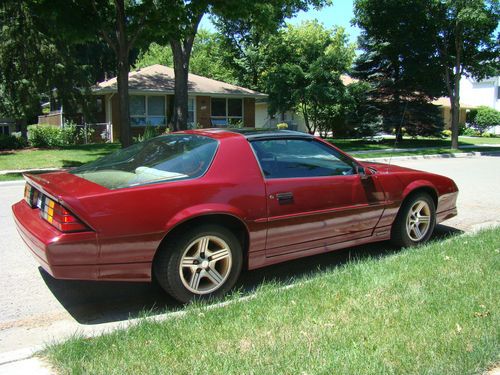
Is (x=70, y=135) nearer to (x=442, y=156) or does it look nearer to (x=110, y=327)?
(x=442, y=156)

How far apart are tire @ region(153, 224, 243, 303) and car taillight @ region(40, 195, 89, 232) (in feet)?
2.32

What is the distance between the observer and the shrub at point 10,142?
2092cm

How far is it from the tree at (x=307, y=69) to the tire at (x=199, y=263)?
22.5 meters

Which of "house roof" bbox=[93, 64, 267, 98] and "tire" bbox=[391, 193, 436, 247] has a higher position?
"house roof" bbox=[93, 64, 267, 98]

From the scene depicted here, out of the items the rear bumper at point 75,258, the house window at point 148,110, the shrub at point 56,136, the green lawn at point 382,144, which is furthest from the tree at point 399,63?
the rear bumper at point 75,258

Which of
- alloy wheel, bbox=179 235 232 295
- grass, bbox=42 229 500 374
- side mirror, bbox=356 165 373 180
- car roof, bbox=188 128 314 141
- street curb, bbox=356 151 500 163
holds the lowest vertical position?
grass, bbox=42 229 500 374

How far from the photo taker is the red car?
3729mm

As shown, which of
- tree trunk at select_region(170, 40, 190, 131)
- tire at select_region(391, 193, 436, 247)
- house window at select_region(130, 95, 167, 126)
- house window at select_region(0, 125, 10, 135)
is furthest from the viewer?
house window at select_region(0, 125, 10, 135)

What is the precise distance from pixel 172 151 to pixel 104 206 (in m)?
1.13

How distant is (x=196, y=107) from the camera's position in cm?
2872

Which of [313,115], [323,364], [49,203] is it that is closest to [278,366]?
[323,364]

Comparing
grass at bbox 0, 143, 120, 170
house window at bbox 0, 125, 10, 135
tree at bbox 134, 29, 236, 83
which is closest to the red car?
grass at bbox 0, 143, 120, 170

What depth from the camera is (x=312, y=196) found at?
4.74 m

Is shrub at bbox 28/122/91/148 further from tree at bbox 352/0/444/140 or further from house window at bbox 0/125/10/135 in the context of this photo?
tree at bbox 352/0/444/140
